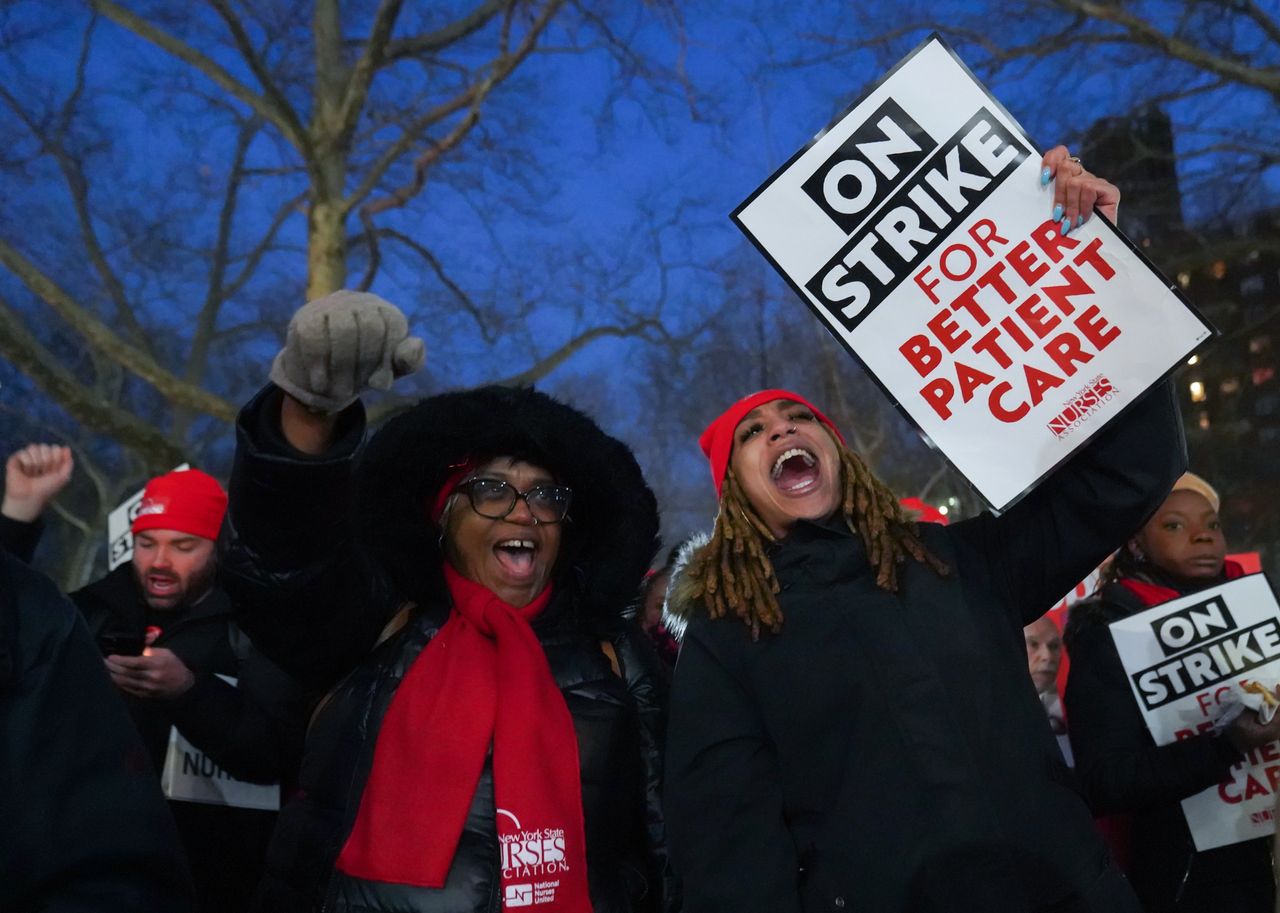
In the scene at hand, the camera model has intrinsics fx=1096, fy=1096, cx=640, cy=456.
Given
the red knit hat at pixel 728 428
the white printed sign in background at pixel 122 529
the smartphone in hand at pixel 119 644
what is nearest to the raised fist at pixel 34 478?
the smartphone in hand at pixel 119 644

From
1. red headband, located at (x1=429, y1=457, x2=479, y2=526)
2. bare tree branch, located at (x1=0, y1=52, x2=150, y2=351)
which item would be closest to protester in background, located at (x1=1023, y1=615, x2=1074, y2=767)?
red headband, located at (x1=429, y1=457, x2=479, y2=526)

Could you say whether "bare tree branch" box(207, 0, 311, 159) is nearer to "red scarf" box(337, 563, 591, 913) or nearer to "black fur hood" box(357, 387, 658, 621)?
"black fur hood" box(357, 387, 658, 621)

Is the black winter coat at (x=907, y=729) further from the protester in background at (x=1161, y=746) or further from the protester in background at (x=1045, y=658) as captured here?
the protester in background at (x=1045, y=658)

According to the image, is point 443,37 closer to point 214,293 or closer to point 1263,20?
point 214,293

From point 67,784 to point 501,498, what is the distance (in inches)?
47.7

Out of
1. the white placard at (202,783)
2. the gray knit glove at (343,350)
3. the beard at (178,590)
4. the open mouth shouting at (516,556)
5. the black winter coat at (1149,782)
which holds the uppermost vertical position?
the beard at (178,590)

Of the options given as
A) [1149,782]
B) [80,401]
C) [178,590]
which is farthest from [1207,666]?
[80,401]

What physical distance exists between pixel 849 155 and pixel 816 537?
84 centimetres

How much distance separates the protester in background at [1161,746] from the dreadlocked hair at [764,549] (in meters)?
0.99

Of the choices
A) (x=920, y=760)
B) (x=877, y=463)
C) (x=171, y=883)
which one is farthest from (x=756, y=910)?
(x=877, y=463)

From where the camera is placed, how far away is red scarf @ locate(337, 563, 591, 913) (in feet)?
6.55

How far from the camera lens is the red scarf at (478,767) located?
1997mm

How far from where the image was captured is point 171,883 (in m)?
1.33

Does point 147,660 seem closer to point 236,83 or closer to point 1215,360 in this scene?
point 236,83
